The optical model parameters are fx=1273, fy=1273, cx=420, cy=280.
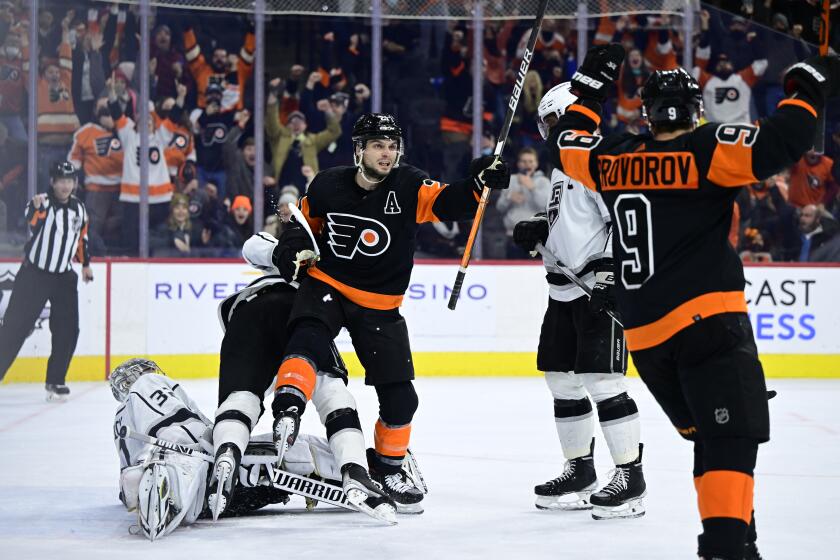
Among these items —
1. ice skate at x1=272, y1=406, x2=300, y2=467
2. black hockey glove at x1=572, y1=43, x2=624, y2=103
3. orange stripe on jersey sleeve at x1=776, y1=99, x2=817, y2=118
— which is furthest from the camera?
ice skate at x1=272, y1=406, x2=300, y2=467

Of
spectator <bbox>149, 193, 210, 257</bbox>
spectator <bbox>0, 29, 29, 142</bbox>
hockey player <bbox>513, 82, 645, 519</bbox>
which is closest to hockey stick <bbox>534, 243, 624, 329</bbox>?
hockey player <bbox>513, 82, 645, 519</bbox>

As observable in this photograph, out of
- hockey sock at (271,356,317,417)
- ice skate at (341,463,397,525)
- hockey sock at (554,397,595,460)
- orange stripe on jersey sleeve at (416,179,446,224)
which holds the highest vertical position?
orange stripe on jersey sleeve at (416,179,446,224)

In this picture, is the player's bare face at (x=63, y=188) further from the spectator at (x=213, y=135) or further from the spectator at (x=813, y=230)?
the spectator at (x=813, y=230)

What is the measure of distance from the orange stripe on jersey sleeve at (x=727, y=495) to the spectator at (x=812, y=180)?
659 cm

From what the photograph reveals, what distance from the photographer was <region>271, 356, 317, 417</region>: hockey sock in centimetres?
346

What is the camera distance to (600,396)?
383 cm

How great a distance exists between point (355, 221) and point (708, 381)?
159 centimetres

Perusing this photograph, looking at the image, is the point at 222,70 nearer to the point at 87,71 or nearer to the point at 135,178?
the point at 87,71

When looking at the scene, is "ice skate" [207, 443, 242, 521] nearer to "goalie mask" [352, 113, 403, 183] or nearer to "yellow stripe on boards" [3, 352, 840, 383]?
"goalie mask" [352, 113, 403, 183]

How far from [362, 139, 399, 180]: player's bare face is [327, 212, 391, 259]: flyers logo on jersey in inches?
5.8

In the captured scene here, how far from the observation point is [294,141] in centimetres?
889

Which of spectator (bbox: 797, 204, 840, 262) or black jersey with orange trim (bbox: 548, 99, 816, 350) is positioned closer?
black jersey with orange trim (bbox: 548, 99, 816, 350)

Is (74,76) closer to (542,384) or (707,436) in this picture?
(542,384)

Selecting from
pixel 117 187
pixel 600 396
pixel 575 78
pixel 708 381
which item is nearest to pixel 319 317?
pixel 600 396
